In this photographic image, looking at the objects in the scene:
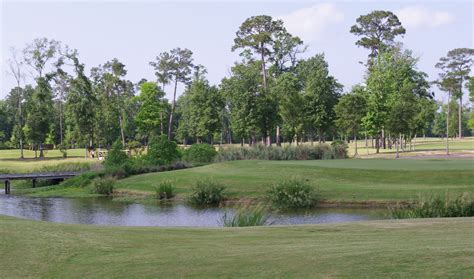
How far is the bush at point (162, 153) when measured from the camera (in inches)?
2010

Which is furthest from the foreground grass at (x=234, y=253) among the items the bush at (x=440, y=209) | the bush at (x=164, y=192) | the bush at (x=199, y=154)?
the bush at (x=199, y=154)

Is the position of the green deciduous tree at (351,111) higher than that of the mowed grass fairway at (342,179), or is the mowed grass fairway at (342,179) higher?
the green deciduous tree at (351,111)

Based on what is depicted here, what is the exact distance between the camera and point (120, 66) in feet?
311

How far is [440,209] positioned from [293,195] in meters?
9.60

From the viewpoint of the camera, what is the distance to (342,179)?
36.3 metres

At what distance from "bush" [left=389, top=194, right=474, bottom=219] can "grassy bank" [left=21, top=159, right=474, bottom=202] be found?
207 inches

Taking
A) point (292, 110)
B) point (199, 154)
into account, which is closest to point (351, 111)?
point (292, 110)

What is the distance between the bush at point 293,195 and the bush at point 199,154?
23.8 metres

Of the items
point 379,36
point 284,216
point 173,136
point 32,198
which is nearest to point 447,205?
point 284,216

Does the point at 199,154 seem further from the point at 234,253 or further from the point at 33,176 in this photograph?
the point at 234,253

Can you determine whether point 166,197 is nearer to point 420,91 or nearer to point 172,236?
point 172,236

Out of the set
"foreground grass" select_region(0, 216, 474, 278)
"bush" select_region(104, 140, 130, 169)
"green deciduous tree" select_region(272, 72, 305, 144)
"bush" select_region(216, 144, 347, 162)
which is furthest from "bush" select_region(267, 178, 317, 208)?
"green deciduous tree" select_region(272, 72, 305, 144)

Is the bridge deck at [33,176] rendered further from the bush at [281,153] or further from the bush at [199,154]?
the bush at [281,153]

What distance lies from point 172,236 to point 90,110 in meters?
75.0
